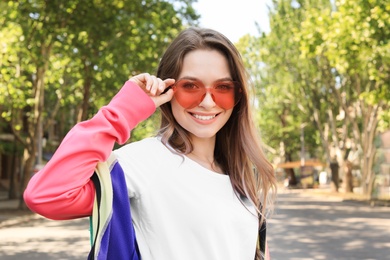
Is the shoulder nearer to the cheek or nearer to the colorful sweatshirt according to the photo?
the colorful sweatshirt

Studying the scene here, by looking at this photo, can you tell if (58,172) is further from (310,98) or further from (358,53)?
(310,98)

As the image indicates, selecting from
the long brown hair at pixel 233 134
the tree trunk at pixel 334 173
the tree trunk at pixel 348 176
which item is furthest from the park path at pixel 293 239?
the tree trunk at pixel 334 173

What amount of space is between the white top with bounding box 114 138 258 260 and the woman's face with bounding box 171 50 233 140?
0.19 meters

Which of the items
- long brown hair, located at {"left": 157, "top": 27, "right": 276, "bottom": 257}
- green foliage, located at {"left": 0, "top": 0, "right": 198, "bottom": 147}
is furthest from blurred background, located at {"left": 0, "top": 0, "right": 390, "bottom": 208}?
long brown hair, located at {"left": 157, "top": 27, "right": 276, "bottom": 257}

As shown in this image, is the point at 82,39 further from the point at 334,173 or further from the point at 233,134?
the point at 334,173

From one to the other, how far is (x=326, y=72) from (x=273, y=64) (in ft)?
10.9

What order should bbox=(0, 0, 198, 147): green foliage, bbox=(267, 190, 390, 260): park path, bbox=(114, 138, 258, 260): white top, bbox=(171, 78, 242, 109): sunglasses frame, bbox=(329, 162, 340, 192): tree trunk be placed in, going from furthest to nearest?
bbox=(329, 162, 340, 192): tree trunk < bbox=(0, 0, 198, 147): green foliage < bbox=(267, 190, 390, 260): park path < bbox=(171, 78, 242, 109): sunglasses frame < bbox=(114, 138, 258, 260): white top

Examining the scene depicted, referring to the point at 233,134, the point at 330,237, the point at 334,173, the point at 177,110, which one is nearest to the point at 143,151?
the point at 177,110

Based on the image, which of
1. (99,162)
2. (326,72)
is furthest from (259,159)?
(326,72)

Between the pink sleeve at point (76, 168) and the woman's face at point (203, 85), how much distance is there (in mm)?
344

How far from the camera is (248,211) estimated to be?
2.26 metres

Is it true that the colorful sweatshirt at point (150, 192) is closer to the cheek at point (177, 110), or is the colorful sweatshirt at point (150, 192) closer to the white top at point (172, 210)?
the white top at point (172, 210)

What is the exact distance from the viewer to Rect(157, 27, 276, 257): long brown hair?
231cm

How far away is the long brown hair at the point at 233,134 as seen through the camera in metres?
2.31
